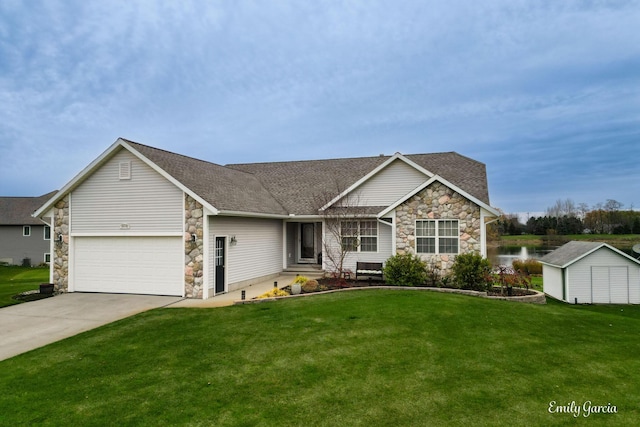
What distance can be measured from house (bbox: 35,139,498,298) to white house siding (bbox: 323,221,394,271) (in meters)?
→ 0.04

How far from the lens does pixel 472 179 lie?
1725 cm

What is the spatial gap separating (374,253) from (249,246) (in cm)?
543

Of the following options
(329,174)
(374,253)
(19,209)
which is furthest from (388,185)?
(19,209)

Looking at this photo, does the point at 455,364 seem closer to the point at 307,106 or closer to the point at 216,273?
the point at 216,273

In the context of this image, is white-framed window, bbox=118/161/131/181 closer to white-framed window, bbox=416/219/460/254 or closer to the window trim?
the window trim

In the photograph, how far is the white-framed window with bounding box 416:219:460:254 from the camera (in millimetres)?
13977

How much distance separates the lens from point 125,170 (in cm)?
1326

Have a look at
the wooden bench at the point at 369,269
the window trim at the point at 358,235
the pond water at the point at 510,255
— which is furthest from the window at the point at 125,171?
the pond water at the point at 510,255

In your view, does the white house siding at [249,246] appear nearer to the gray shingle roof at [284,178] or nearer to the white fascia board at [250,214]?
the white fascia board at [250,214]

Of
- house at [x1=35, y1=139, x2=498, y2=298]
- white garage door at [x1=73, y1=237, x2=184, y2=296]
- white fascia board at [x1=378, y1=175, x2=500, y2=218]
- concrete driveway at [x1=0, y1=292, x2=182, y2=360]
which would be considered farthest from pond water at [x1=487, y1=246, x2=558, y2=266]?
concrete driveway at [x1=0, y1=292, x2=182, y2=360]

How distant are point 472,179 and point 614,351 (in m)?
11.2

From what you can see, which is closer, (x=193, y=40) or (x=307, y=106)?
(x=193, y=40)

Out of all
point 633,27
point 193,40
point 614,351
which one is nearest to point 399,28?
point 633,27

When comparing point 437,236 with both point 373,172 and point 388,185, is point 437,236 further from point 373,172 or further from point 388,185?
point 373,172
